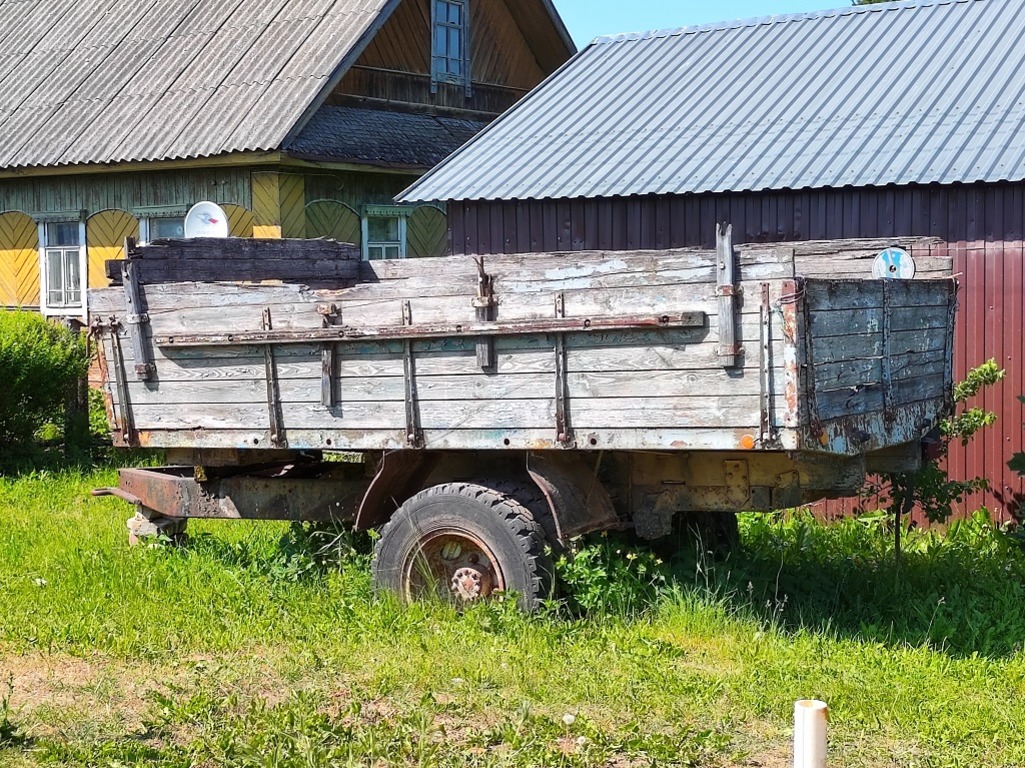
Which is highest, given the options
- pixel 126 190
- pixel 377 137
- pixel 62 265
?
pixel 377 137

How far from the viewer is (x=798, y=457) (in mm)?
6527

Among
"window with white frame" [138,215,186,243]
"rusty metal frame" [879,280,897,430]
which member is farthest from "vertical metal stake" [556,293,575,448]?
"window with white frame" [138,215,186,243]

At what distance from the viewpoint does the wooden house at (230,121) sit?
16.9 meters

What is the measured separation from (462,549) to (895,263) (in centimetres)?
362

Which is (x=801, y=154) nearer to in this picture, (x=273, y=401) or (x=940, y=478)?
(x=940, y=478)

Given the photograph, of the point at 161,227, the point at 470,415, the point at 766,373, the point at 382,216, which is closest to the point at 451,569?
the point at 470,415

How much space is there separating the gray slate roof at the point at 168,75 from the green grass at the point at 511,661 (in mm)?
8771

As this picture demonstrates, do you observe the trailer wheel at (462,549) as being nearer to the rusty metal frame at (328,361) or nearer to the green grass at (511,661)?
the green grass at (511,661)

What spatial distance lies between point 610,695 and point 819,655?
1207mm

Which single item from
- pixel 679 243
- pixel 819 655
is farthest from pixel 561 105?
pixel 819 655

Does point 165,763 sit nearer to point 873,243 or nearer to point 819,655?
point 819,655

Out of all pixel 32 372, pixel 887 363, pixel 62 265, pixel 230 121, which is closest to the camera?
pixel 887 363

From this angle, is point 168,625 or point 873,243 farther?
point 873,243

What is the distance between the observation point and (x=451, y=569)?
7320 millimetres
